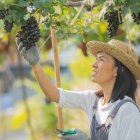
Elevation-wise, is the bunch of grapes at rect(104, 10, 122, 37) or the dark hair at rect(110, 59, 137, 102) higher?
the bunch of grapes at rect(104, 10, 122, 37)

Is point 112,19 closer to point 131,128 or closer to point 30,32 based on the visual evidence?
point 30,32

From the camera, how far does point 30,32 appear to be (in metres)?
4.40

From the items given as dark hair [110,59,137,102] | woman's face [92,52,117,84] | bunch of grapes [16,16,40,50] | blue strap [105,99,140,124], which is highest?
bunch of grapes [16,16,40,50]

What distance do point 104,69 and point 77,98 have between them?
39cm

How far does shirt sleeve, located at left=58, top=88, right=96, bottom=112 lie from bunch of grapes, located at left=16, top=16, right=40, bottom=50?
722mm

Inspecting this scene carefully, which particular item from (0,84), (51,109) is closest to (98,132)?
(51,109)

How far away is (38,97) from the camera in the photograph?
15.1 m

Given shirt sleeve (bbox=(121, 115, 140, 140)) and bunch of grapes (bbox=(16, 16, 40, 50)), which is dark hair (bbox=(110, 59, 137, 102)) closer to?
shirt sleeve (bbox=(121, 115, 140, 140))

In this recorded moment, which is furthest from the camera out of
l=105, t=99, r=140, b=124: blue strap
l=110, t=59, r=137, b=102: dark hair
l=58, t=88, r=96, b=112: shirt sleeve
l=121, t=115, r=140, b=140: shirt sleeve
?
l=58, t=88, r=96, b=112: shirt sleeve

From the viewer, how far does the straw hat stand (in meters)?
4.78

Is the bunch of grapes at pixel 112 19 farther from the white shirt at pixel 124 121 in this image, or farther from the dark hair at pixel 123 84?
the white shirt at pixel 124 121

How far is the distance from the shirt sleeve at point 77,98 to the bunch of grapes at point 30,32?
28.4 inches

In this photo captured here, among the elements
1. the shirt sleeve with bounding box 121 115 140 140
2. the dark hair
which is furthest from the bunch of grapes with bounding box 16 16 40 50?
the shirt sleeve with bounding box 121 115 140 140

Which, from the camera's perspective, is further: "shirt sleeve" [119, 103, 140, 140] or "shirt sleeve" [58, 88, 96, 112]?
"shirt sleeve" [58, 88, 96, 112]
